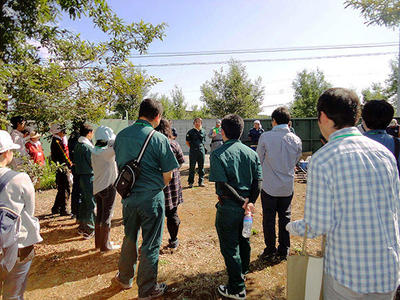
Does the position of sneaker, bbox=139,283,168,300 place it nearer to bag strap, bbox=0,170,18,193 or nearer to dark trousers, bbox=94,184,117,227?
dark trousers, bbox=94,184,117,227

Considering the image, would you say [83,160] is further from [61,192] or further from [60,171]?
[61,192]

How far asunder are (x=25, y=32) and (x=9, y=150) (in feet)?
5.41

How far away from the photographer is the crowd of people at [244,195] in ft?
4.41

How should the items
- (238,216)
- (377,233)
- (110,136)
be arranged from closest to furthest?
1. (377,233)
2. (238,216)
3. (110,136)

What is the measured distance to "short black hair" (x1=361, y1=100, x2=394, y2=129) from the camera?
8.14ft

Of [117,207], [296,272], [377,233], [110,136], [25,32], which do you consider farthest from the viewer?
[117,207]

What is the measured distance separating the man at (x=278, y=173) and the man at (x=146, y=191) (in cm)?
143

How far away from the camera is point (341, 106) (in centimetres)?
146

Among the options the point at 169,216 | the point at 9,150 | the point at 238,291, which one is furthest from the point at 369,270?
the point at 169,216

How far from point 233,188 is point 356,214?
55.8 inches

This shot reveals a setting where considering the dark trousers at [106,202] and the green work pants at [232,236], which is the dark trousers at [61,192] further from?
the green work pants at [232,236]

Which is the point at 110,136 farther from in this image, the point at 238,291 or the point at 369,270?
the point at 369,270

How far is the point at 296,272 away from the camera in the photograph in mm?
1508

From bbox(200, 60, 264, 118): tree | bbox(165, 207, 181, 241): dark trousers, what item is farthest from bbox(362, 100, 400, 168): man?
bbox(200, 60, 264, 118): tree
